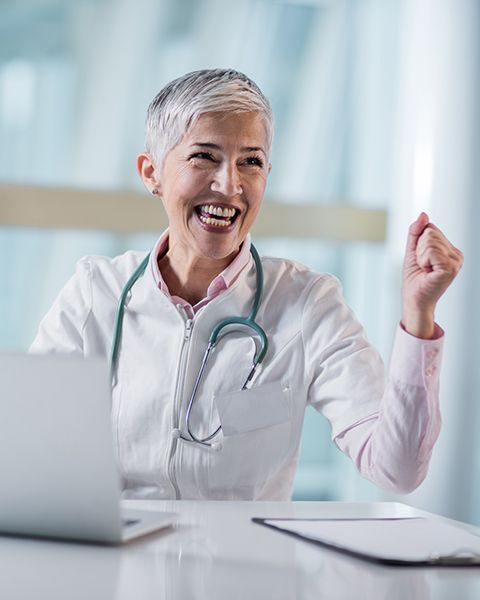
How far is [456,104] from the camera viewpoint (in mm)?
2924

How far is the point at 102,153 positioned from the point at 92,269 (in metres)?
1.42

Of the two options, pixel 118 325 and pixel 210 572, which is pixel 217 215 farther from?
pixel 210 572

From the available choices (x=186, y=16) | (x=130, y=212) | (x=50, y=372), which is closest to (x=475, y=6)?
(x=186, y=16)

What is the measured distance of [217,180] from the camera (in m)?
1.76

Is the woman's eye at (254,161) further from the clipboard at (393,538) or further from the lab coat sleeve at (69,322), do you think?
the clipboard at (393,538)

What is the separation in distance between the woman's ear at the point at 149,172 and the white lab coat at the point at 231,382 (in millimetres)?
204

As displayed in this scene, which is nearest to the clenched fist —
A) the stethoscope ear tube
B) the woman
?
the woman

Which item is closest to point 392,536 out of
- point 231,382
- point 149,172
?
point 231,382

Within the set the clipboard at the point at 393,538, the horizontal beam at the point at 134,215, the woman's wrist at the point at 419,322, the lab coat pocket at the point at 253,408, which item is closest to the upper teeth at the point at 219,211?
the lab coat pocket at the point at 253,408

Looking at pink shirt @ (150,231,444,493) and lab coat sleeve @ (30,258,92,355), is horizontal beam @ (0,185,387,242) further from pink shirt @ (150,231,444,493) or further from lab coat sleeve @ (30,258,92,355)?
pink shirt @ (150,231,444,493)

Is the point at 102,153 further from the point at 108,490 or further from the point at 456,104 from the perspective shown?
the point at 108,490

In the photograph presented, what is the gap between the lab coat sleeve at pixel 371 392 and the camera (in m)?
1.45

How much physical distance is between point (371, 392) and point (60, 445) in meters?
0.76

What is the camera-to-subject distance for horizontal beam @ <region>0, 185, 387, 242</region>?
2.88 metres
